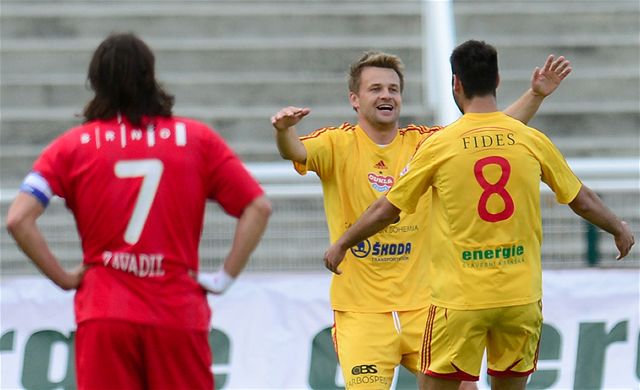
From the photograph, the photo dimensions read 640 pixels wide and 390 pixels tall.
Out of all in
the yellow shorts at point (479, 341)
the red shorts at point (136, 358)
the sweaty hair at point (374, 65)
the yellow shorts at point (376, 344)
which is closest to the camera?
the red shorts at point (136, 358)

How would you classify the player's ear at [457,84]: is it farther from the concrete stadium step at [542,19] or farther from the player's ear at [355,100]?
the concrete stadium step at [542,19]

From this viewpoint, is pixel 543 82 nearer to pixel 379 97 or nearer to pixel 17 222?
pixel 379 97

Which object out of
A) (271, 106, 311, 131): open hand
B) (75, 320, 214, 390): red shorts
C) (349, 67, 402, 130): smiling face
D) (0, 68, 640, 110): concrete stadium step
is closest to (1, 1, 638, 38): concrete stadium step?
(0, 68, 640, 110): concrete stadium step

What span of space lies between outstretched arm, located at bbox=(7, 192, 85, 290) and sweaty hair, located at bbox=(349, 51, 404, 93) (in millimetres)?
2724

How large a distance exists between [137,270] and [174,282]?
0.15 m

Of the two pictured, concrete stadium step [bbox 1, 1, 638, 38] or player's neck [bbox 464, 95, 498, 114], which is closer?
player's neck [bbox 464, 95, 498, 114]

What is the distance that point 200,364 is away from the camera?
524cm

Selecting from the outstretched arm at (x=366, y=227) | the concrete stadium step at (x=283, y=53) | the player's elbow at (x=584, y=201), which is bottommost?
the outstretched arm at (x=366, y=227)

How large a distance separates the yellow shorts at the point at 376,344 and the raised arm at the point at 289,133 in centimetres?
89

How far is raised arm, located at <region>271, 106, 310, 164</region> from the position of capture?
22.6 ft

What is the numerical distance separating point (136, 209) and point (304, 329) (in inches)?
167

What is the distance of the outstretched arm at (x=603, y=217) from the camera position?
6.59m

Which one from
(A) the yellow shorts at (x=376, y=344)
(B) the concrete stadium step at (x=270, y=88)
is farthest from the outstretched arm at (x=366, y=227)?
(B) the concrete stadium step at (x=270, y=88)

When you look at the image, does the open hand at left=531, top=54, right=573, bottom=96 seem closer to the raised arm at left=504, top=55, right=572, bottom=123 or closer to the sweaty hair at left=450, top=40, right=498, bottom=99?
the raised arm at left=504, top=55, right=572, bottom=123
